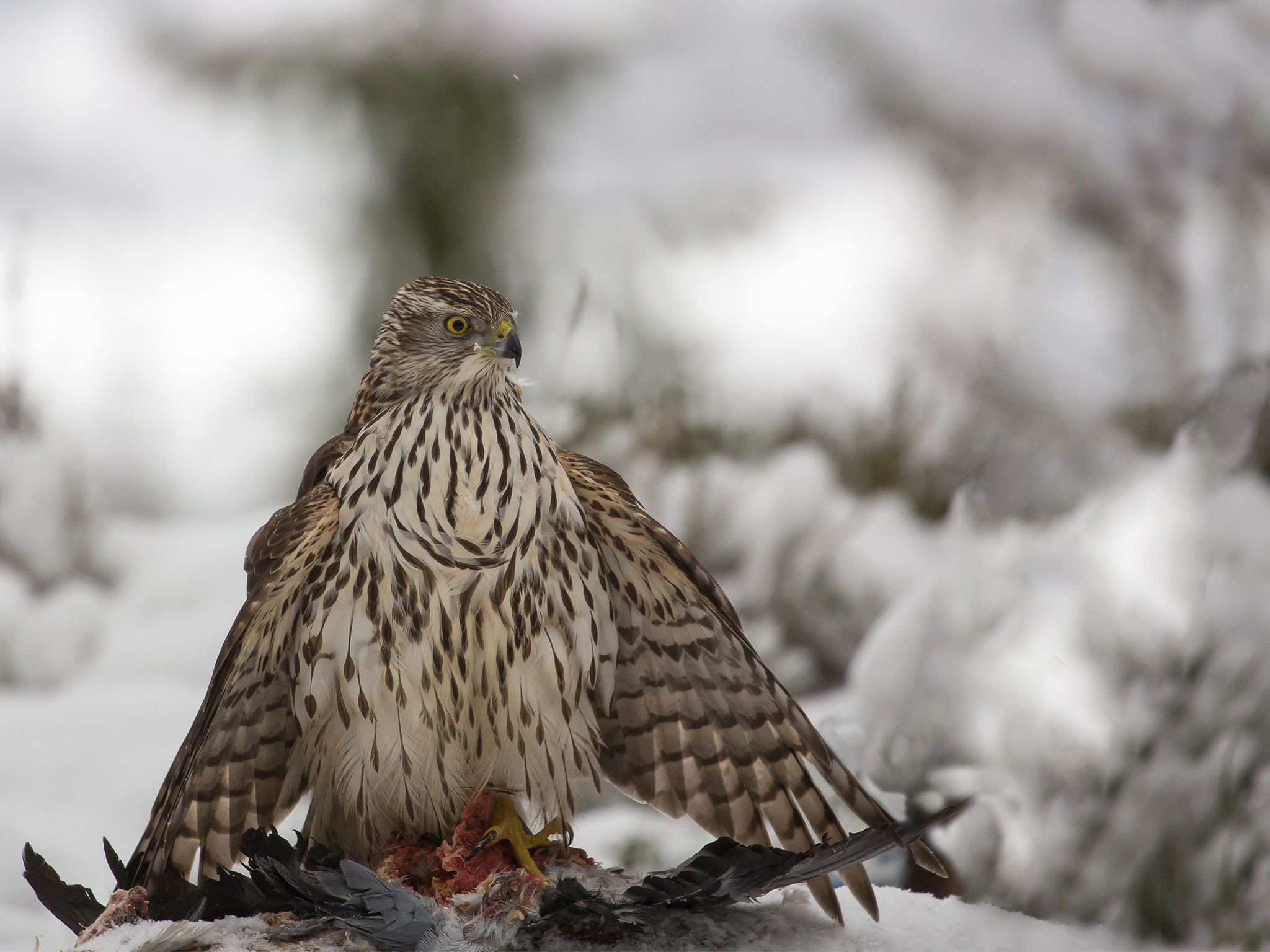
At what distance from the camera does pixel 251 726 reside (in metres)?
1.72

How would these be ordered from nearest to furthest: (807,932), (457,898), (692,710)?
(457,898) → (807,932) → (692,710)

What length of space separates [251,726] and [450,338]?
0.65m

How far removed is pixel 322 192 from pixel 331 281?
249 mm

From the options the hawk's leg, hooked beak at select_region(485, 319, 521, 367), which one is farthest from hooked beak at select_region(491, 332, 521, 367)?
the hawk's leg

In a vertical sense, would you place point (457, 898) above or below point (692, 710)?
below

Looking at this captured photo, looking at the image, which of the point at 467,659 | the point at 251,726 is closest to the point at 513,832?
the point at 467,659

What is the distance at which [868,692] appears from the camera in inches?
102

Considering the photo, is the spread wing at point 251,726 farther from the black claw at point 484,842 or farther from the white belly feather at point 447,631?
the black claw at point 484,842

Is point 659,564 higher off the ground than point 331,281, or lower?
lower

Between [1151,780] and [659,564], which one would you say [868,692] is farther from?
[659,564]

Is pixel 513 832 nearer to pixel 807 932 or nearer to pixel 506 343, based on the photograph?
pixel 807 932

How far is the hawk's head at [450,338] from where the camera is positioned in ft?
5.44

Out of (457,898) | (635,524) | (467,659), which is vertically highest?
(635,524)

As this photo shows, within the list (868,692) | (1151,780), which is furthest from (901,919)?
(868,692)
